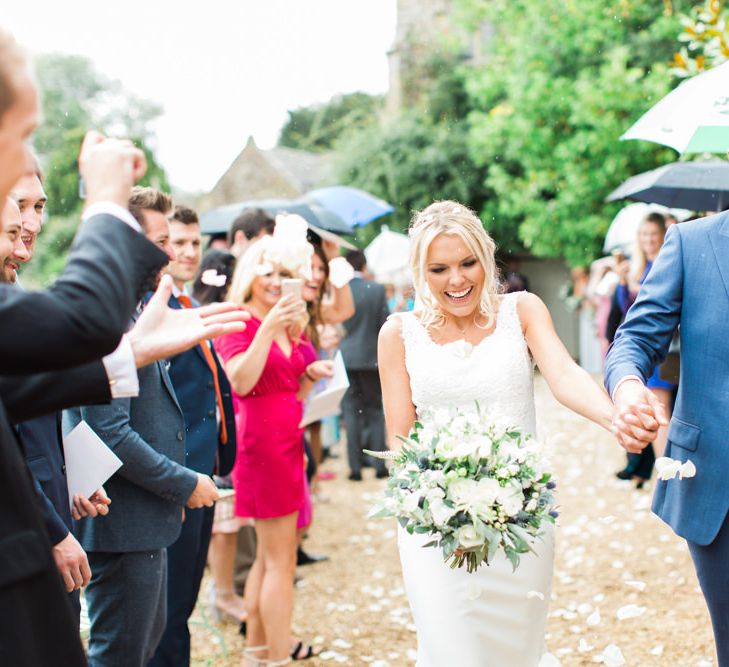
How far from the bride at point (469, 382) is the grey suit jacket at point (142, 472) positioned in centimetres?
89

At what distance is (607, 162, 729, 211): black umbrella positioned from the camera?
6.92 metres

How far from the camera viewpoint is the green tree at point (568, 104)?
52.6 feet

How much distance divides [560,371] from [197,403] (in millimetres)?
1674

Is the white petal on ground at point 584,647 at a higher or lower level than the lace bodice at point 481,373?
lower

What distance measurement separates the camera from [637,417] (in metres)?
2.69

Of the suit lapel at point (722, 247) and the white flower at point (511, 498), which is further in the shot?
the suit lapel at point (722, 247)

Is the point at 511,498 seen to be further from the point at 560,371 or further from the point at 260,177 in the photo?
the point at 260,177

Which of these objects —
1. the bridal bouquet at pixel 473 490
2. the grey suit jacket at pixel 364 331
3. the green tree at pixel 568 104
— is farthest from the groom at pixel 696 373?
the green tree at pixel 568 104

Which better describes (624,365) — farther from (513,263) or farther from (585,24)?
(513,263)

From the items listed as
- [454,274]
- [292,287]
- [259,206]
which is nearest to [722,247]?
[454,274]

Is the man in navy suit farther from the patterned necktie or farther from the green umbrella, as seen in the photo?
the green umbrella

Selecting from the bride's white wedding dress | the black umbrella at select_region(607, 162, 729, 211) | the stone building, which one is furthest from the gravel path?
the stone building

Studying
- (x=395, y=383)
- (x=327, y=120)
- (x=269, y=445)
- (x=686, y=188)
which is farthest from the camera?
(x=327, y=120)

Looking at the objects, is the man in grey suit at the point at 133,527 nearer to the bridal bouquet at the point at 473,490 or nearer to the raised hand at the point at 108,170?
the bridal bouquet at the point at 473,490
